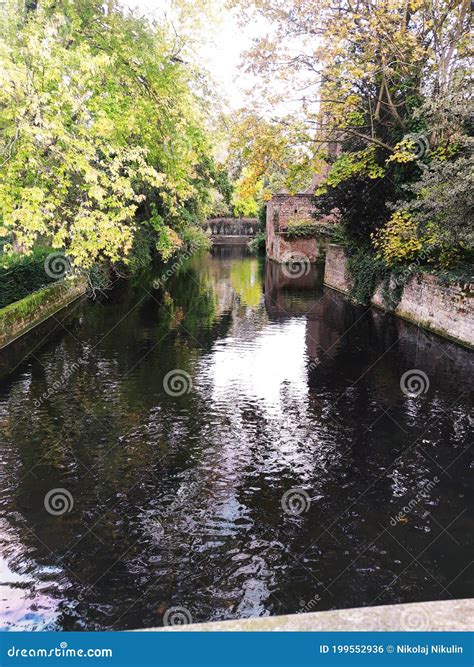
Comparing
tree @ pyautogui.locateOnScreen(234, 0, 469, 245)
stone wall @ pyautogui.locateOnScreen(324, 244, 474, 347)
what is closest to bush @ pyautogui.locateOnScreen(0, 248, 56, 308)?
tree @ pyautogui.locateOnScreen(234, 0, 469, 245)

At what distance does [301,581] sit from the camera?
4.70 meters

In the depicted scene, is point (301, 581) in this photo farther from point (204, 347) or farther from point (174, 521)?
point (204, 347)

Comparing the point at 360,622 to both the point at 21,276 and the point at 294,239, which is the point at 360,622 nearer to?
the point at 21,276

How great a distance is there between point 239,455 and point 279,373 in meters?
4.30

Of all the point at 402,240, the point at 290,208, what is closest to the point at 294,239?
the point at 290,208

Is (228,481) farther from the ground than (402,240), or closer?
closer

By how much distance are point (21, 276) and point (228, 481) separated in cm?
1216

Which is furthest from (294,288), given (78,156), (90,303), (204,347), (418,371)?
(78,156)

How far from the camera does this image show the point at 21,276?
1551cm

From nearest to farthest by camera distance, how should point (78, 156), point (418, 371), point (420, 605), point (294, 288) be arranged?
point (420, 605)
point (78, 156)
point (418, 371)
point (294, 288)

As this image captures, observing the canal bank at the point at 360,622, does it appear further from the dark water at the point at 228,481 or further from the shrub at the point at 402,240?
the shrub at the point at 402,240

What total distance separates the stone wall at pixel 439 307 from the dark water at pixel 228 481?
2.44ft

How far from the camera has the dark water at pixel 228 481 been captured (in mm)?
4594

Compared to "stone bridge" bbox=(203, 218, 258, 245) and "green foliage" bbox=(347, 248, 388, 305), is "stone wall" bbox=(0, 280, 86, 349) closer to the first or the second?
"green foliage" bbox=(347, 248, 388, 305)
